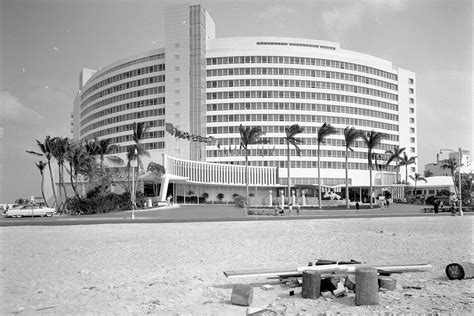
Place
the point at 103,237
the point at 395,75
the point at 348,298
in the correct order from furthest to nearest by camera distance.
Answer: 1. the point at 395,75
2. the point at 103,237
3. the point at 348,298

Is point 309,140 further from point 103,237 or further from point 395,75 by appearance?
point 103,237

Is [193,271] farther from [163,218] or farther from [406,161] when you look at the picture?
[406,161]

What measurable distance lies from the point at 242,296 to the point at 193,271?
11.4ft

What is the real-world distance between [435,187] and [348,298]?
104244 millimetres

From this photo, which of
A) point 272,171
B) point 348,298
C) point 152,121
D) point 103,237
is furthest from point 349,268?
point 152,121

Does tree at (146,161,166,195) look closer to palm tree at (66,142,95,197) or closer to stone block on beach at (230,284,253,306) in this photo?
palm tree at (66,142,95,197)

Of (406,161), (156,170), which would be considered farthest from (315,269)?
(406,161)

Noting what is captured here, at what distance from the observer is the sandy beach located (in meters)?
8.22

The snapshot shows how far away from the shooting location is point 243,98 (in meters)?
102

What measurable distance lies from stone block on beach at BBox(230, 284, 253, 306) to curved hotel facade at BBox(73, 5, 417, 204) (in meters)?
87.2

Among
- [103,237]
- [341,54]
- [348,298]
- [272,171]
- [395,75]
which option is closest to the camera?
[348,298]

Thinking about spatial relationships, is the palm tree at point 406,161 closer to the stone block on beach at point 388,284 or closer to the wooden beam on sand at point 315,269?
the wooden beam on sand at point 315,269

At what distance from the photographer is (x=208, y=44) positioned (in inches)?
4205

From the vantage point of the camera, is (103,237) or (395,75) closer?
(103,237)
